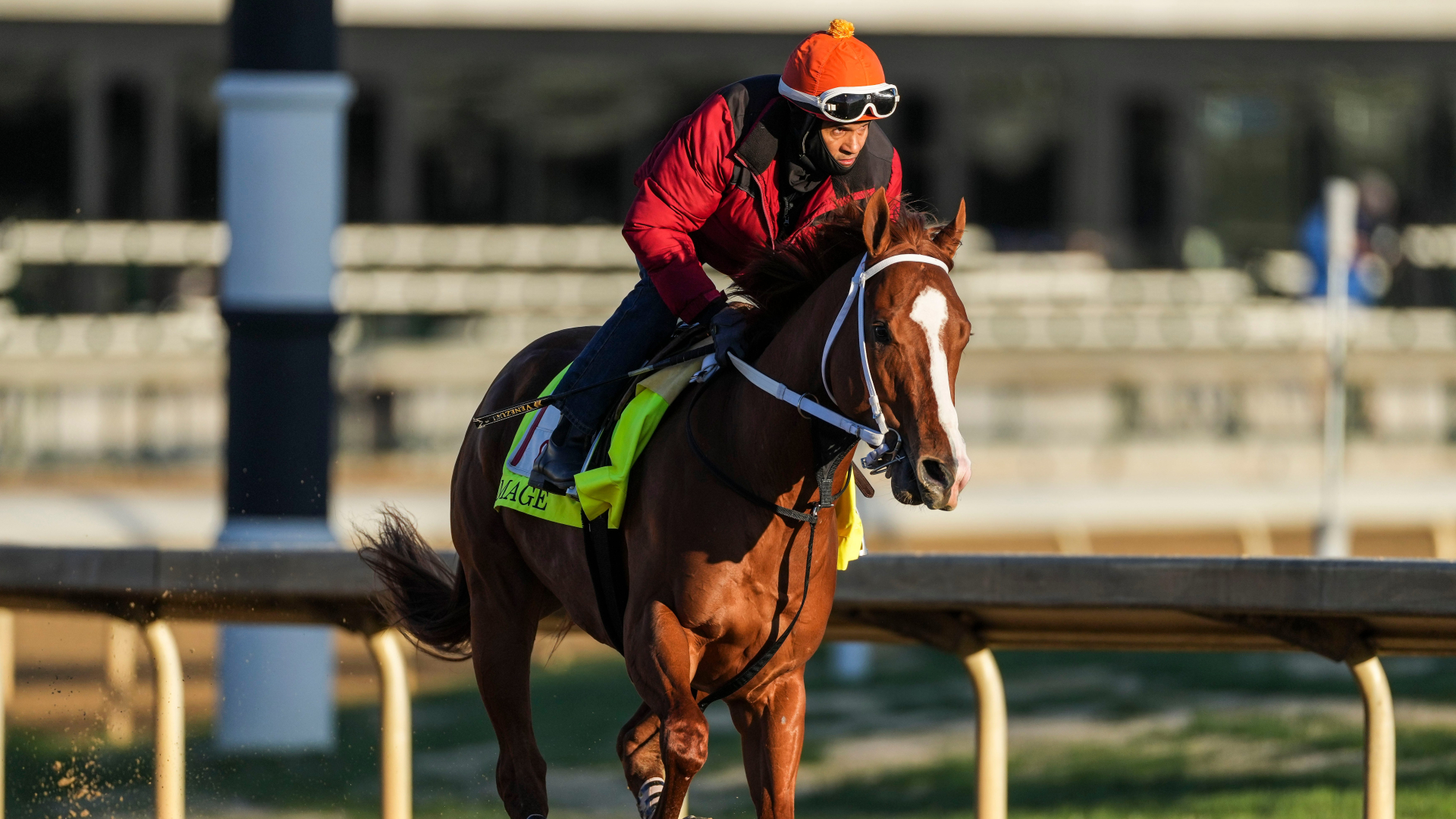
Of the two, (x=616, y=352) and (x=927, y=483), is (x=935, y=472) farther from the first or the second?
(x=616, y=352)

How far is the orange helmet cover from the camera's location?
3977 millimetres

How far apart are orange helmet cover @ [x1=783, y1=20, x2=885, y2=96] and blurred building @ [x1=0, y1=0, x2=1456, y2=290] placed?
1289 centimetres

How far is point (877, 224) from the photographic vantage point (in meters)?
3.73

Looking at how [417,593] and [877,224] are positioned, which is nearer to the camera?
[877,224]

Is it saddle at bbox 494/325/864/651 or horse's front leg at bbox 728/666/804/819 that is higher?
saddle at bbox 494/325/864/651

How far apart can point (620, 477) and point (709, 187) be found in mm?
668

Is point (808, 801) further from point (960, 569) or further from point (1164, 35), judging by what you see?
point (1164, 35)

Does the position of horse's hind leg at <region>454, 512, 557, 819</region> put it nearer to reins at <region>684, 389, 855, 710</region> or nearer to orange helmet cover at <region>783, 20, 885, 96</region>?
reins at <region>684, 389, 855, 710</region>

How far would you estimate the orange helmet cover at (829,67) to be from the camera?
13.0 ft

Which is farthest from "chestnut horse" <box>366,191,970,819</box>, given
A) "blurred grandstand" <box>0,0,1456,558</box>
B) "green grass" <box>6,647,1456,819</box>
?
"blurred grandstand" <box>0,0,1456,558</box>

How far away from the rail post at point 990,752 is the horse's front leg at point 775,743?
714mm

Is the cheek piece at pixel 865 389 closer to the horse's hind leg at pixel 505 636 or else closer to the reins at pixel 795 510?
the reins at pixel 795 510

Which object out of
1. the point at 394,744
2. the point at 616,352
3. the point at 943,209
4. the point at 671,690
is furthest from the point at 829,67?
the point at 943,209

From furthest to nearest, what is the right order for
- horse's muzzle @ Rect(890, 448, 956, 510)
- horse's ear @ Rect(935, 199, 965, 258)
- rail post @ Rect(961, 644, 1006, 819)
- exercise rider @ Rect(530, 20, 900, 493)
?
rail post @ Rect(961, 644, 1006, 819)
exercise rider @ Rect(530, 20, 900, 493)
horse's ear @ Rect(935, 199, 965, 258)
horse's muzzle @ Rect(890, 448, 956, 510)
